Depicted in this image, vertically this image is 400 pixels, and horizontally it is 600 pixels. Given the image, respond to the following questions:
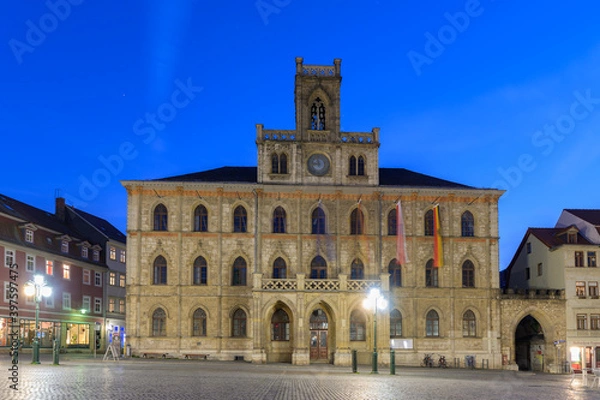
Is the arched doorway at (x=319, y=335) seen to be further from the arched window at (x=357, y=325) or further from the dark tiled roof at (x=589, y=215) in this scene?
the dark tiled roof at (x=589, y=215)

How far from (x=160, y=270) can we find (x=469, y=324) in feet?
77.5

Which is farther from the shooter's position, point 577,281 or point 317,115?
point 577,281

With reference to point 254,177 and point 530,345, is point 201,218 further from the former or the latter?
point 530,345

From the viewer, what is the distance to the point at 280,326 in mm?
56094

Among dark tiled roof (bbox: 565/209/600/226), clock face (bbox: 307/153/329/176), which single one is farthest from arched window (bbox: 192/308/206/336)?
dark tiled roof (bbox: 565/209/600/226)

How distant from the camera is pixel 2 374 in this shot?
30.2 meters

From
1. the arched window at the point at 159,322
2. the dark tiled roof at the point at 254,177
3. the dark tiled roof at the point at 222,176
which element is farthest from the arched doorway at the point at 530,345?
the arched window at the point at 159,322

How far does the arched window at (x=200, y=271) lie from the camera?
5616 centimetres

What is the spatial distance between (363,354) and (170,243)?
1628 cm

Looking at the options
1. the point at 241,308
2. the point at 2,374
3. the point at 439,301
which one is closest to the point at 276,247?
the point at 241,308

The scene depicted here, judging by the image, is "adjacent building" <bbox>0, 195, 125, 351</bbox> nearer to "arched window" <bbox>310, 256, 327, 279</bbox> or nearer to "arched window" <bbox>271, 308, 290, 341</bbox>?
"arched window" <bbox>271, 308, 290, 341</bbox>

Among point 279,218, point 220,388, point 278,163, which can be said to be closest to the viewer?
point 220,388

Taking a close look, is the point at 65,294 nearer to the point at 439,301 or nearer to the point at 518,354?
the point at 439,301

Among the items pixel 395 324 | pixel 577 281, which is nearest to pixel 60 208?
pixel 395 324
